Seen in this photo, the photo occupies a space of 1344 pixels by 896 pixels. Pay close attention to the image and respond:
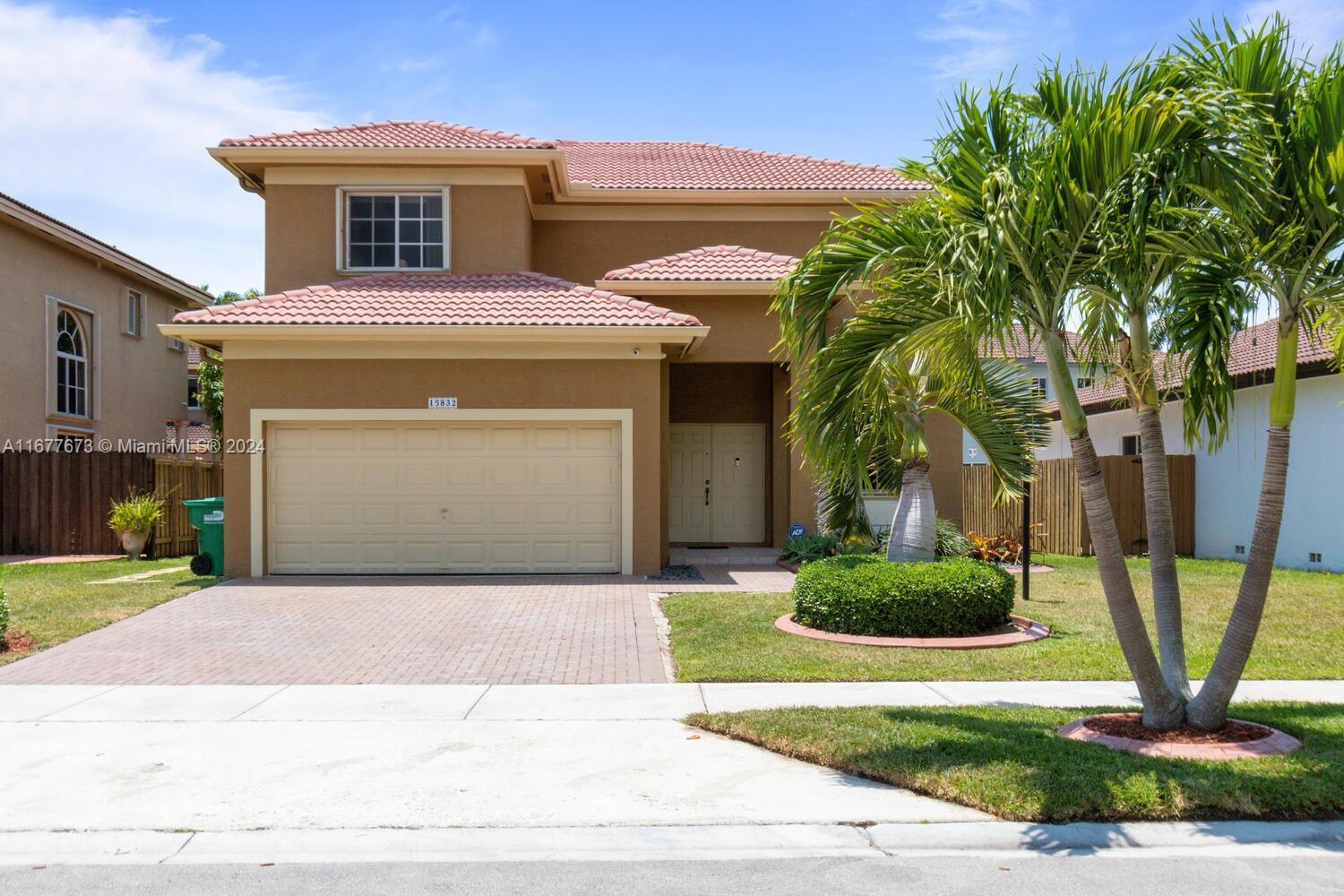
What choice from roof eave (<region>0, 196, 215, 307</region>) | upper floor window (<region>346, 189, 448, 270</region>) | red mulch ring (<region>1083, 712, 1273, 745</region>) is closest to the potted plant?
upper floor window (<region>346, 189, 448, 270</region>)

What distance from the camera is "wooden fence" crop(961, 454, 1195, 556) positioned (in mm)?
19953

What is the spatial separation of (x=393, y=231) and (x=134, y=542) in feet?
23.4

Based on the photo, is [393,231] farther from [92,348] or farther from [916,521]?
[916,521]

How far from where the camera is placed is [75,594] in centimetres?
1422

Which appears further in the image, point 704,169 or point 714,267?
point 704,169

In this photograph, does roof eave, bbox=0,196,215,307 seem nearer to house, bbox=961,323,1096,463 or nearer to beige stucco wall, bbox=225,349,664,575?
beige stucco wall, bbox=225,349,664,575

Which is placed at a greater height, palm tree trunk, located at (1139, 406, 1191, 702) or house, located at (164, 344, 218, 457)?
house, located at (164, 344, 218, 457)

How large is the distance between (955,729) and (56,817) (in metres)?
5.22

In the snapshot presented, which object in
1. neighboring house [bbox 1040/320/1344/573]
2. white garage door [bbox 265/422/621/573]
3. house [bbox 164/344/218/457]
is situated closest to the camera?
white garage door [bbox 265/422/621/573]

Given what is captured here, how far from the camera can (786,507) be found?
19312mm

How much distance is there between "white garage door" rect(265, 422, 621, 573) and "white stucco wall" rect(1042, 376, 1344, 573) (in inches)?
372

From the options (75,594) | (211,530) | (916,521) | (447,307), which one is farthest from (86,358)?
(916,521)

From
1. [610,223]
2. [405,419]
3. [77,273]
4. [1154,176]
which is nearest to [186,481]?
[77,273]

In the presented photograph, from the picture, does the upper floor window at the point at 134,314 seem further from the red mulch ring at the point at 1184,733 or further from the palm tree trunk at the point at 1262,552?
the palm tree trunk at the point at 1262,552
